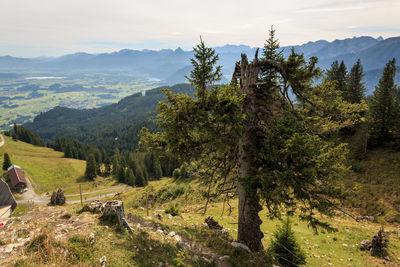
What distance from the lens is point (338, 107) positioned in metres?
9.98

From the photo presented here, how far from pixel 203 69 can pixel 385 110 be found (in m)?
42.3

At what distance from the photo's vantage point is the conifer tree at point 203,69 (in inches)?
352

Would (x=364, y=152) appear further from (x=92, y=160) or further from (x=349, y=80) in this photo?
(x=92, y=160)

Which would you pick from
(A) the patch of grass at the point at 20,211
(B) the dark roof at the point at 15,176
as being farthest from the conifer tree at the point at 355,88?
(B) the dark roof at the point at 15,176

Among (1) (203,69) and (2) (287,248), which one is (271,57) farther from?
(2) (287,248)

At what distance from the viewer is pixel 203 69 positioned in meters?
9.16

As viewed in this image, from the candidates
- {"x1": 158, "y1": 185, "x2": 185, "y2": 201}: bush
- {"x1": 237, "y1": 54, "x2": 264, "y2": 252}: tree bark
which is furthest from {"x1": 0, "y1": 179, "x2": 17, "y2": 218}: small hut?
{"x1": 158, "y1": 185, "x2": 185, "y2": 201}: bush

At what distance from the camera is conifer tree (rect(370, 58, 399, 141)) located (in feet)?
116

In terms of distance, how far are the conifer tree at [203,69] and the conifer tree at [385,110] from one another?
3877 cm

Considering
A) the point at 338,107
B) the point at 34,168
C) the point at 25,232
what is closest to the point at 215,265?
the point at 25,232

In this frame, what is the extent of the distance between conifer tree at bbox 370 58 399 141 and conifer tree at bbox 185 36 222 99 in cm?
3877

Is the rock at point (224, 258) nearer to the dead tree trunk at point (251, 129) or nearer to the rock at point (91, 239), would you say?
the dead tree trunk at point (251, 129)

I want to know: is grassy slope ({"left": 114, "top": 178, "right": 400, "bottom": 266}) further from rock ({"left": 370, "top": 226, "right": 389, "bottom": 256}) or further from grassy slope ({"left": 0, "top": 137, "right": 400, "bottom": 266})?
rock ({"left": 370, "top": 226, "right": 389, "bottom": 256})

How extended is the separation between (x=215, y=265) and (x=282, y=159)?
18.8 ft
